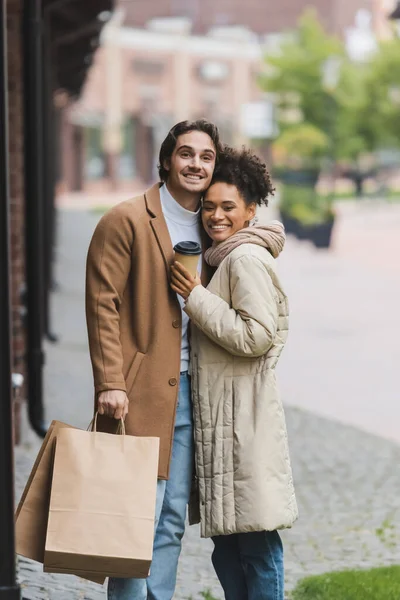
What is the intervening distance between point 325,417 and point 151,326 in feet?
18.0

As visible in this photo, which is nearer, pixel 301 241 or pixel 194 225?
pixel 194 225

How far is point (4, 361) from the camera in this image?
3189mm

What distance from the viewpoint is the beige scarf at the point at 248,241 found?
3.77m

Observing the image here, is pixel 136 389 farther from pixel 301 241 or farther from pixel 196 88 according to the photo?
pixel 196 88

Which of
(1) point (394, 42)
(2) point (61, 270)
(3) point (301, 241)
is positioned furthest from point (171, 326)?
(1) point (394, 42)

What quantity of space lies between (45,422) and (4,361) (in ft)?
16.0

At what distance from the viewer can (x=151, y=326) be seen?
3779mm

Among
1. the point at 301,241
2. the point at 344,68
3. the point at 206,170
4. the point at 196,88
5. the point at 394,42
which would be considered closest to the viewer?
the point at 206,170

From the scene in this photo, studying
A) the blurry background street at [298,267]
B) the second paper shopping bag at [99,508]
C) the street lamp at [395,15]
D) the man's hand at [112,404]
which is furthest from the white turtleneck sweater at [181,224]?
the street lamp at [395,15]

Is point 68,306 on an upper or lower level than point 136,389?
lower

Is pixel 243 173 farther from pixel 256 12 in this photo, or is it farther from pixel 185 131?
pixel 256 12

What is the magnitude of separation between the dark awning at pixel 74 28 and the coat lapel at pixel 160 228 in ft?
21.0

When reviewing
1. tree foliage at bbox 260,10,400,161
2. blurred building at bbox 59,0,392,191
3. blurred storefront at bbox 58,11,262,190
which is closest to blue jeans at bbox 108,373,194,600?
tree foliage at bbox 260,10,400,161

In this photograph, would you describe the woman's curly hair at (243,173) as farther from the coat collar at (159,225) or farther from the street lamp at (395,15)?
the street lamp at (395,15)
